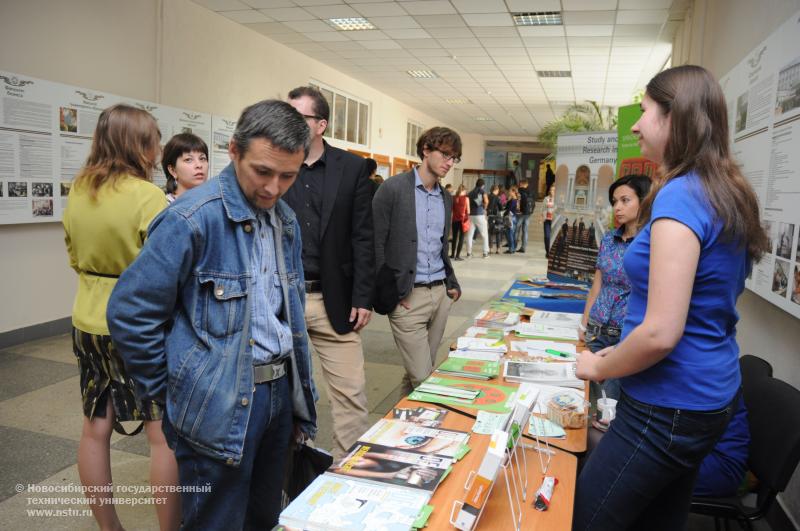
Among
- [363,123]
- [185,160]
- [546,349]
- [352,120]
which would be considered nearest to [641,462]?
[546,349]

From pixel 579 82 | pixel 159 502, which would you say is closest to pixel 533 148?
pixel 579 82

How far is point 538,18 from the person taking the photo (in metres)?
6.96

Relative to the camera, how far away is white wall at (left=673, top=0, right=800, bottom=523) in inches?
90.8

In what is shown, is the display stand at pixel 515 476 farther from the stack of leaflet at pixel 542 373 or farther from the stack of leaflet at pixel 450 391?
the stack of leaflet at pixel 542 373

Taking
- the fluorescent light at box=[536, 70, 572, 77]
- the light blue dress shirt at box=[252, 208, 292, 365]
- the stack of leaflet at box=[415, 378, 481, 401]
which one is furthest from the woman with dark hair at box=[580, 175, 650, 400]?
the fluorescent light at box=[536, 70, 572, 77]

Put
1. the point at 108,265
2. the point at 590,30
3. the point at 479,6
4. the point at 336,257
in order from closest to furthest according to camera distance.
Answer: the point at 108,265, the point at 336,257, the point at 479,6, the point at 590,30

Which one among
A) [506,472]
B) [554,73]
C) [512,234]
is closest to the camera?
[506,472]

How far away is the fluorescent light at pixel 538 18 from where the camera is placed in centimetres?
680

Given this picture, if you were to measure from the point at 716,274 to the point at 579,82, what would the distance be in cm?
1054

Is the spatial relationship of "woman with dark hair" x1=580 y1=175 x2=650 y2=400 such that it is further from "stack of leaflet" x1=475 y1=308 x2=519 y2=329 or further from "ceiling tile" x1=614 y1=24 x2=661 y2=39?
"ceiling tile" x1=614 y1=24 x2=661 y2=39

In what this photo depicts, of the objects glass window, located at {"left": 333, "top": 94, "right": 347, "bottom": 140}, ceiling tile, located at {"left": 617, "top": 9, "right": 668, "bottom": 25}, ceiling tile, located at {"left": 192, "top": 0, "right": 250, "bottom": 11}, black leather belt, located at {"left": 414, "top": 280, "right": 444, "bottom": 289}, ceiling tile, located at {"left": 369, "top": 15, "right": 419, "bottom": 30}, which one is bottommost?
black leather belt, located at {"left": 414, "top": 280, "right": 444, "bottom": 289}

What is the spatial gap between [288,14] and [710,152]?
23.0ft

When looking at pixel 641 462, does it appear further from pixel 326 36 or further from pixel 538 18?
pixel 326 36

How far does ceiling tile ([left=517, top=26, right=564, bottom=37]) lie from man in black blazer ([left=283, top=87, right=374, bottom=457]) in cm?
596
